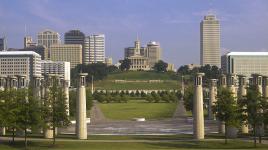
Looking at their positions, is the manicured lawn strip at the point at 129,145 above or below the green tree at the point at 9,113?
below

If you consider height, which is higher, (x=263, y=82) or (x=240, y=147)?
(x=263, y=82)

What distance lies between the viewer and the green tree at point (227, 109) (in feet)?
193

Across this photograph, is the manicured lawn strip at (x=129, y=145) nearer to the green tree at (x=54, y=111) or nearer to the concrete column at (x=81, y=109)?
the green tree at (x=54, y=111)

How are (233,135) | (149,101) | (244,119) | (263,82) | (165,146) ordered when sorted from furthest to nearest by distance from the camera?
1. (149,101)
2. (263,82)
3. (233,135)
4. (244,119)
5. (165,146)

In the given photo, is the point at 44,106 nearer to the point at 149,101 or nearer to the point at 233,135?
the point at 233,135

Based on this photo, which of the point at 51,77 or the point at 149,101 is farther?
the point at 149,101

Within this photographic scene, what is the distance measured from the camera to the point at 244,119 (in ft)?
190

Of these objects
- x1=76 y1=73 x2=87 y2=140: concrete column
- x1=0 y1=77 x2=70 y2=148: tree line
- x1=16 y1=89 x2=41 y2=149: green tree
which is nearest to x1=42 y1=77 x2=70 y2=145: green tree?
x1=0 y1=77 x2=70 y2=148: tree line

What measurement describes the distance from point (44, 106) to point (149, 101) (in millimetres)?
114884

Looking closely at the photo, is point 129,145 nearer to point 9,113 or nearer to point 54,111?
point 54,111

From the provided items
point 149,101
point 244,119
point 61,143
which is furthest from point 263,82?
point 149,101

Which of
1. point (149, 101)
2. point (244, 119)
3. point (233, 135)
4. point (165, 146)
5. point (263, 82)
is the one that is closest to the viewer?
point (165, 146)

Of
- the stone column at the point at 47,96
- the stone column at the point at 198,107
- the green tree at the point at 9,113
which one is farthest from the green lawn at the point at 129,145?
the stone column at the point at 198,107

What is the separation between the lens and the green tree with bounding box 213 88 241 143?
58969 mm
